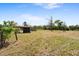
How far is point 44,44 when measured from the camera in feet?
28.9

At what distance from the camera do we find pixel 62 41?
28.9 feet

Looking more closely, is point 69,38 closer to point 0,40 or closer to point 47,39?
point 47,39

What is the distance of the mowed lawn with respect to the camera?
8789 mm

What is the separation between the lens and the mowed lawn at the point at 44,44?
Result: 346 inches

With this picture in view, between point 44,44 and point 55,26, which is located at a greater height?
point 55,26

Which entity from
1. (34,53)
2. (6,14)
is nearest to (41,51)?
(34,53)

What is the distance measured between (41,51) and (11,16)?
1.99ft

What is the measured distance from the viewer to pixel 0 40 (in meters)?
8.87

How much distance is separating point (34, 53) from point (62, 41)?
0.40 metres

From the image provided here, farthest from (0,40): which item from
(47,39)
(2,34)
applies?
(47,39)

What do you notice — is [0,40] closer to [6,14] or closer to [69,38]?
[6,14]

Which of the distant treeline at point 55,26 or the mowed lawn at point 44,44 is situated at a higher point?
the distant treeline at point 55,26

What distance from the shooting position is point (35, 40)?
883cm

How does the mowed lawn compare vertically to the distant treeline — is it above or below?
below
